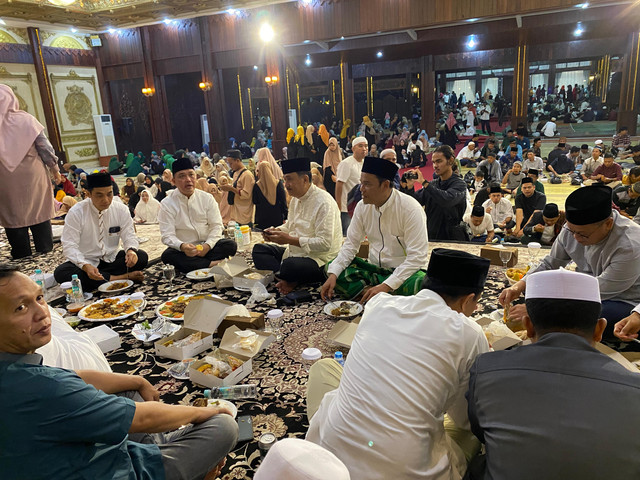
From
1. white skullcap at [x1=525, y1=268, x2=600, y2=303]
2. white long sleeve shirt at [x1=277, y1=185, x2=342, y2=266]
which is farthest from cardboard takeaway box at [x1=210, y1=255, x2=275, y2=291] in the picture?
white skullcap at [x1=525, y1=268, x2=600, y2=303]

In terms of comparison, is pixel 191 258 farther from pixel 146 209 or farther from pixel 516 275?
Result: pixel 146 209

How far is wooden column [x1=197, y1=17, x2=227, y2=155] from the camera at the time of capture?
519 inches

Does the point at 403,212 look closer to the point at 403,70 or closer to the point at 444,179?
the point at 444,179

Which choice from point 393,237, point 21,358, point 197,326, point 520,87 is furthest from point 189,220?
point 520,87

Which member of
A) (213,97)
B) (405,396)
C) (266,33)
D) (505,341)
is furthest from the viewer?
(213,97)

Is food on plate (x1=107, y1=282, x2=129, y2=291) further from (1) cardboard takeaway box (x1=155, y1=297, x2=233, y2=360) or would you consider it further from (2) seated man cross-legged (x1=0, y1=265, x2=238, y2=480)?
(2) seated man cross-legged (x1=0, y1=265, x2=238, y2=480)

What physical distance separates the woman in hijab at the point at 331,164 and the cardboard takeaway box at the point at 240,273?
3.41 meters

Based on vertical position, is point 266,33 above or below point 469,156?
above

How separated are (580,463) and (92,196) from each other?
3.79 m

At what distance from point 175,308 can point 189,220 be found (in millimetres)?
1276

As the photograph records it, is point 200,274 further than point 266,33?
No

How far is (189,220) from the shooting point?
428 cm

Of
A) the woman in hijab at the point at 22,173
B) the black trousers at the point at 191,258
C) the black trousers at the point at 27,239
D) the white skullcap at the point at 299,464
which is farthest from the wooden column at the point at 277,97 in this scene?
the white skullcap at the point at 299,464

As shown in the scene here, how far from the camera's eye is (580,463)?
1115 millimetres
